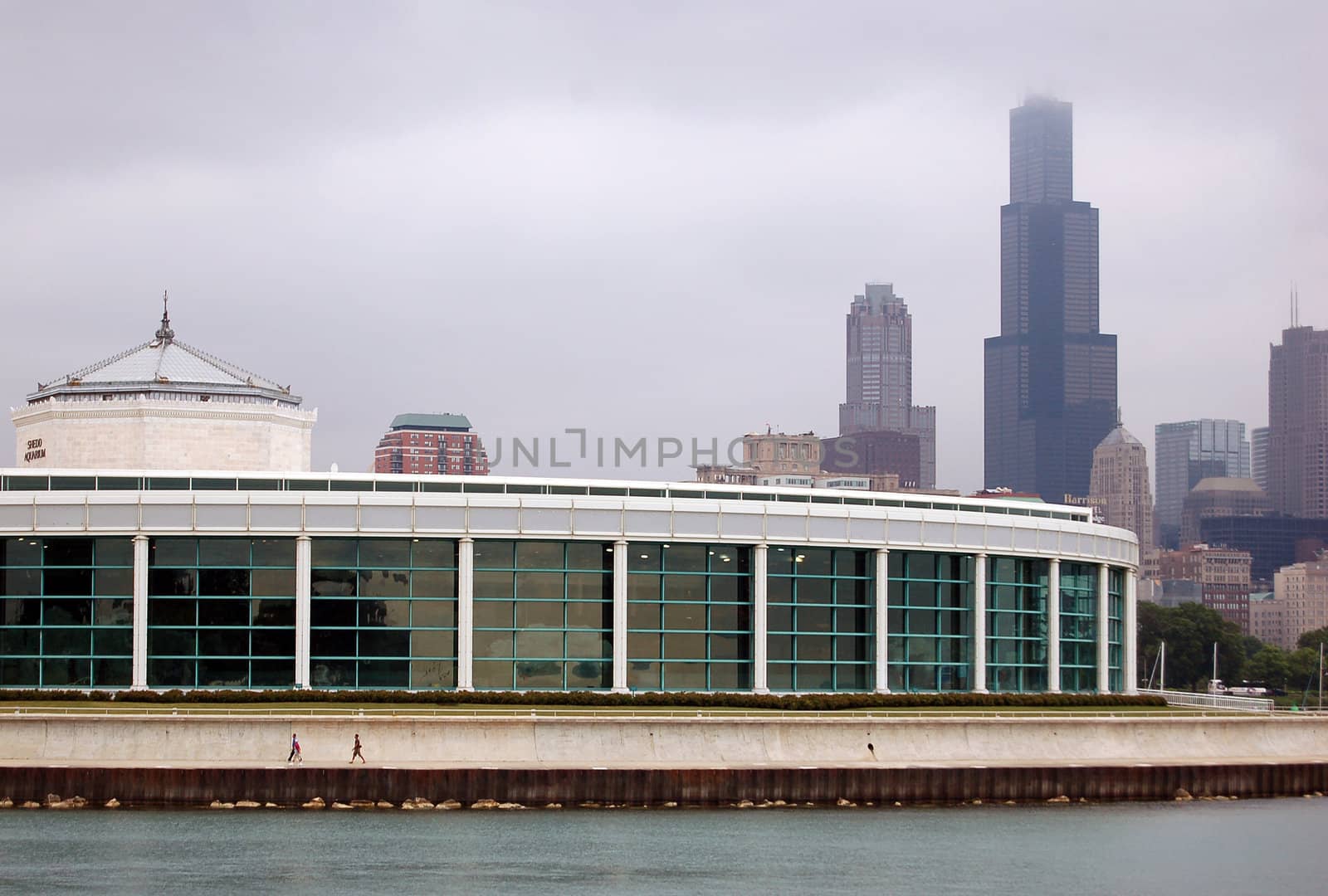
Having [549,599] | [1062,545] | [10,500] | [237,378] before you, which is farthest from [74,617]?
[1062,545]

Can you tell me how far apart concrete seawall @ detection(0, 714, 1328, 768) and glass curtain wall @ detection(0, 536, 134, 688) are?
56.8ft

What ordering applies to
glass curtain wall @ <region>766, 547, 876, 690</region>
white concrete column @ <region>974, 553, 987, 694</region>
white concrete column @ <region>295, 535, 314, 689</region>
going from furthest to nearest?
white concrete column @ <region>974, 553, 987, 694</region>
glass curtain wall @ <region>766, 547, 876, 690</region>
white concrete column @ <region>295, 535, 314, 689</region>

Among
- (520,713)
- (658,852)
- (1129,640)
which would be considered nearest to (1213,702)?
(1129,640)

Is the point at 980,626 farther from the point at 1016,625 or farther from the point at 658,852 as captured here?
the point at 658,852

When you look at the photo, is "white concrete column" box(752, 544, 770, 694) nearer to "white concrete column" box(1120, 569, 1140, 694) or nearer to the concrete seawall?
the concrete seawall

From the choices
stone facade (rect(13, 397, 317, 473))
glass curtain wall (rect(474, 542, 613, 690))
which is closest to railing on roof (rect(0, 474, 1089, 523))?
glass curtain wall (rect(474, 542, 613, 690))

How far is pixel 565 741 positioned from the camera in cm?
6788

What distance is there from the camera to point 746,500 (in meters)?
89.0

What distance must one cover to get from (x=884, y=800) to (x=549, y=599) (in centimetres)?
2285

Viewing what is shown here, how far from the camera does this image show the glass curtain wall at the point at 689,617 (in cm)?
8631

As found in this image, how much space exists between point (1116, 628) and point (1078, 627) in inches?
223

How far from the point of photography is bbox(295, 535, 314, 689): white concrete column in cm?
8288

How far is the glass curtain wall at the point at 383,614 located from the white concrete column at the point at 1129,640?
39102 mm

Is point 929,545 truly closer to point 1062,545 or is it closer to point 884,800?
point 1062,545
